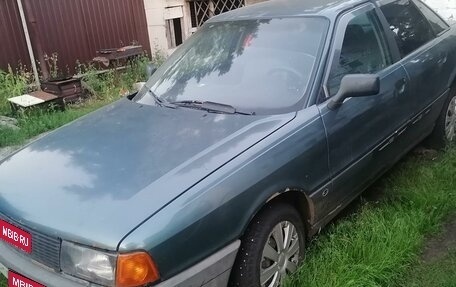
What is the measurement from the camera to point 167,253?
6.48ft

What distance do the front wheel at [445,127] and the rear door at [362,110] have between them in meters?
0.80

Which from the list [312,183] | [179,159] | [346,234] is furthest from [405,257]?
[179,159]

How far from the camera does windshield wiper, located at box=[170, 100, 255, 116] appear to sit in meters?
2.84

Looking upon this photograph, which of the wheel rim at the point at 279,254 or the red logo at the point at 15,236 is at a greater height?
the red logo at the point at 15,236

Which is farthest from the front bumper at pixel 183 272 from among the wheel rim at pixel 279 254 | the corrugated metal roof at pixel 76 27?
the corrugated metal roof at pixel 76 27

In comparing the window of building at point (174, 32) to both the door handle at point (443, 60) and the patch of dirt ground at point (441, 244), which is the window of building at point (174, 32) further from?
the patch of dirt ground at point (441, 244)

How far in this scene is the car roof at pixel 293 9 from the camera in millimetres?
3240

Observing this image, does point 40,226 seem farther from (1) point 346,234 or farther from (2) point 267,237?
(1) point 346,234

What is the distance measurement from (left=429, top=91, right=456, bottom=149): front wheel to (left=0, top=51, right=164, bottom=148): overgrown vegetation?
4236 millimetres

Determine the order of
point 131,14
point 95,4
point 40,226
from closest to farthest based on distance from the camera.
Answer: point 40,226 → point 95,4 → point 131,14

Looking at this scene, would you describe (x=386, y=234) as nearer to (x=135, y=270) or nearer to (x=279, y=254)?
(x=279, y=254)

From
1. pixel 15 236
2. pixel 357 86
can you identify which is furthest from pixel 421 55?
pixel 15 236

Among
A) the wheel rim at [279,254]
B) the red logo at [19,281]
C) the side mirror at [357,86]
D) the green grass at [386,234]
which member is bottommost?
the green grass at [386,234]

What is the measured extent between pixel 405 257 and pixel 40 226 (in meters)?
2.08
